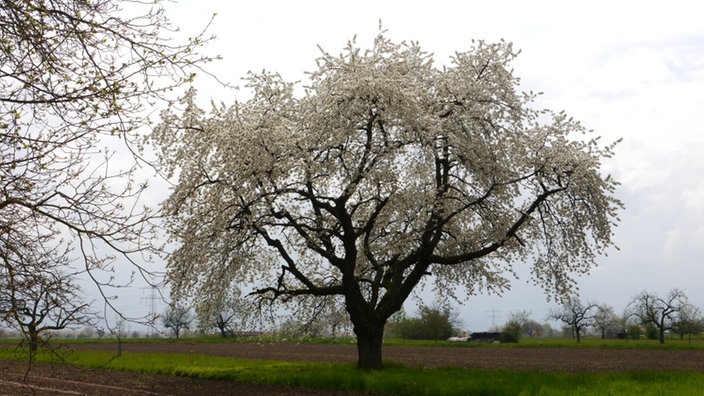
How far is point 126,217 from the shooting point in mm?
8281

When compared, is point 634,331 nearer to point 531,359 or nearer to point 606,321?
point 606,321

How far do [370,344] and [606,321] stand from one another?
109 metres

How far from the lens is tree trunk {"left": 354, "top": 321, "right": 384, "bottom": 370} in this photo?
82.2 feet

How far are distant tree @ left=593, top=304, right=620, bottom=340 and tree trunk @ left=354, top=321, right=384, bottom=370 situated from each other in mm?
97194

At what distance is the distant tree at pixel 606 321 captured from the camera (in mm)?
115669

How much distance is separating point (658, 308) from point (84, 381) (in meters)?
84.8

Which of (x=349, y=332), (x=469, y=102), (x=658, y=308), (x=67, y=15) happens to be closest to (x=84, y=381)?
(x=349, y=332)

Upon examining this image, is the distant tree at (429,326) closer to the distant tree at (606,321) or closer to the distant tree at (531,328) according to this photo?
the distant tree at (606,321)

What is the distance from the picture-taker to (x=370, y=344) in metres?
25.2

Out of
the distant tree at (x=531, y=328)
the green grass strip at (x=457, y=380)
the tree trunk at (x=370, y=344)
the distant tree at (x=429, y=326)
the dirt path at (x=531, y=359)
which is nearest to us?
the green grass strip at (x=457, y=380)

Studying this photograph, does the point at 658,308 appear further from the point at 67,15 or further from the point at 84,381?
the point at 67,15

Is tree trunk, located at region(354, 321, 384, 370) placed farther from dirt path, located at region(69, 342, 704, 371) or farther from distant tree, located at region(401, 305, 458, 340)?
distant tree, located at region(401, 305, 458, 340)

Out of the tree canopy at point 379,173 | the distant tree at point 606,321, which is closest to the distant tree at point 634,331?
the distant tree at point 606,321

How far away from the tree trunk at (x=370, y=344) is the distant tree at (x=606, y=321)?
97194 millimetres
